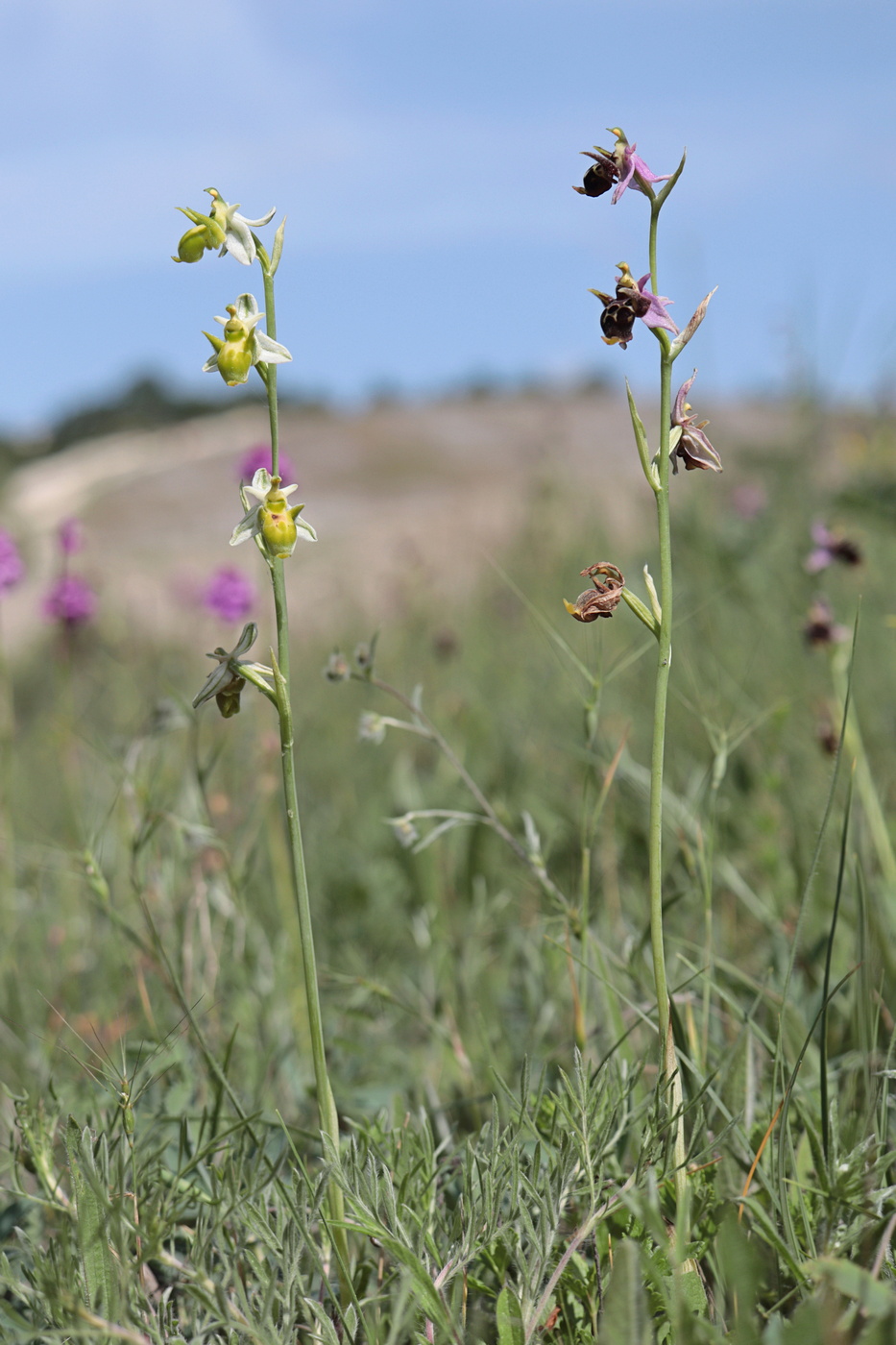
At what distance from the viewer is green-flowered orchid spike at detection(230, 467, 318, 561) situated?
953mm

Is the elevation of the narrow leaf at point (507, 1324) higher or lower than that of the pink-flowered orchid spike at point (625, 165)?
lower

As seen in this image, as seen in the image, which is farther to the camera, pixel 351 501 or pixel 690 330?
pixel 351 501

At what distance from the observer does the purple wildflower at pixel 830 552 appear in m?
1.98

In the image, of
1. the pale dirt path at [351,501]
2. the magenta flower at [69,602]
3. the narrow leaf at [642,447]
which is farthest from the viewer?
the pale dirt path at [351,501]

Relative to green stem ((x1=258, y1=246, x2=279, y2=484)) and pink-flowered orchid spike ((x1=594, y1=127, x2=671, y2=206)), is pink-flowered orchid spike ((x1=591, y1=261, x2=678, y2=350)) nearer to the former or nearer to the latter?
pink-flowered orchid spike ((x1=594, y1=127, x2=671, y2=206))

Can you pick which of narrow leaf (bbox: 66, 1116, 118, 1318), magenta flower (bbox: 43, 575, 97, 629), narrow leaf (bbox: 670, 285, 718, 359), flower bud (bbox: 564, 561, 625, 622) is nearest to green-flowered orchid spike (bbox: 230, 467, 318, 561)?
flower bud (bbox: 564, 561, 625, 622)

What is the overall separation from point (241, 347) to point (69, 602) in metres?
1.66

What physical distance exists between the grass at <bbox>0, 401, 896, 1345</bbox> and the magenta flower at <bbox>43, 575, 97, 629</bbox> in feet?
1.36

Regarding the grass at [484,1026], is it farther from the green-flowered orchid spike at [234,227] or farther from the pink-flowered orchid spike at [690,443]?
the green-flowered orchid spike at [234,227]

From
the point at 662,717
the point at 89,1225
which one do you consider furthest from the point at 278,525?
the point at 89,1225

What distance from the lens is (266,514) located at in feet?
3.16

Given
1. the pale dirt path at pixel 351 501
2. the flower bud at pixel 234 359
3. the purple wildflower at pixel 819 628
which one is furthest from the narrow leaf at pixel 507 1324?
the pale dirt path at pixel 351 501

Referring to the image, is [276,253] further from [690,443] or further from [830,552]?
[830,552]

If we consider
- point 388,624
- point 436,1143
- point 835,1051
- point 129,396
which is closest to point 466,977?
point 436,1143
